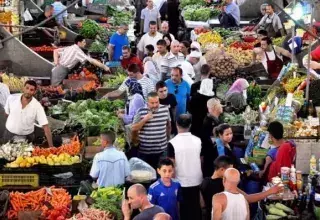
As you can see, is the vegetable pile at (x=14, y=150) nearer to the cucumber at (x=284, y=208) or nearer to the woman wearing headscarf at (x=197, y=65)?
the cucumber at (x=284, y=208)

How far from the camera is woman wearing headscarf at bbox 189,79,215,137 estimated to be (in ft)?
42.9

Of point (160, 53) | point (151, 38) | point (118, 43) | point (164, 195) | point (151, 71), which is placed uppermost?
point (151, 38)

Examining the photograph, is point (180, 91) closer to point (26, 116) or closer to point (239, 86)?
point (239, 86)

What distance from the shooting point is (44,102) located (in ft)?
46.5

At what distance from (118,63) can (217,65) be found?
6.95 feet

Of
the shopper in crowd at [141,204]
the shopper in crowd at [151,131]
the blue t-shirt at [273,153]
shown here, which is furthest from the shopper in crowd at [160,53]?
the shopper in crowd at [141,204]

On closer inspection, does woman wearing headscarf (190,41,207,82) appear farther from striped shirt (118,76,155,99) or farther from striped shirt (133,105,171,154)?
striped shirt (133,105,171,154)

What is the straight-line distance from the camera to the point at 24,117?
12.0m

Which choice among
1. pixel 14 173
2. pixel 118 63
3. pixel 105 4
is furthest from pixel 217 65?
pixel 105 4

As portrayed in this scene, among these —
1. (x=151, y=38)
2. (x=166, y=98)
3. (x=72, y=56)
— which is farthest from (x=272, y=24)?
(x=166, y=98)

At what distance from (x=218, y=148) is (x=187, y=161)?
1.73ft

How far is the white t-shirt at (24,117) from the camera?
11930 mm

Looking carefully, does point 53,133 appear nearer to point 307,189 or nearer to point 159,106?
point 159,106

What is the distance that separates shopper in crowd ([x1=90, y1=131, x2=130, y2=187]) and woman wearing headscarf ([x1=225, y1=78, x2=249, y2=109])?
160 inches
